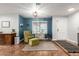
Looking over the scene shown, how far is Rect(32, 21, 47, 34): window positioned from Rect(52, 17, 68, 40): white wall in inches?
26.5

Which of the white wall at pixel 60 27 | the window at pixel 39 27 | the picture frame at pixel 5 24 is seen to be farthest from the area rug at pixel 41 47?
the white wall at pixel 60 27

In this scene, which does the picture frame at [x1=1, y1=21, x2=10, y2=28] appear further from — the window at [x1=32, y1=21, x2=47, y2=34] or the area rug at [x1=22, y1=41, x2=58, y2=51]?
the window at [x1=32, y1=21, x2=47, y2=34]

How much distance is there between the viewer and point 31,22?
8.55 metres

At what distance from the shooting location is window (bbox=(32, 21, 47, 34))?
8.38m

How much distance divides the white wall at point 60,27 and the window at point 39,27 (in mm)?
674

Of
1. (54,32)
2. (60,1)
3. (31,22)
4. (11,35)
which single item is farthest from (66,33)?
(60,1)

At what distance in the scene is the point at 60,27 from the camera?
8641 millimetres

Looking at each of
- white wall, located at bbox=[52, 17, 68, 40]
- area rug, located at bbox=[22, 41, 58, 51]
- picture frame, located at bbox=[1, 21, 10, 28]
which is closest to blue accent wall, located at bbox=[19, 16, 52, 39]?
white wall, located at bbox=[52, 17, 68, 40]

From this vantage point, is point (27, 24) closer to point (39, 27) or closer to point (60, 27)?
point (39, 27)

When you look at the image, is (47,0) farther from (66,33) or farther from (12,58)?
(66,33)

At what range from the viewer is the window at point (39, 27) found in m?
8.38

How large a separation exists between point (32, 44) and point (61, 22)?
3.29 meters

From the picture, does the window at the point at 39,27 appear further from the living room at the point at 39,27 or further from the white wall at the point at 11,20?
the white wall at the point at 11,20

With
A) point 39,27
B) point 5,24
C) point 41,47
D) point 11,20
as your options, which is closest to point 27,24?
point 39,27
